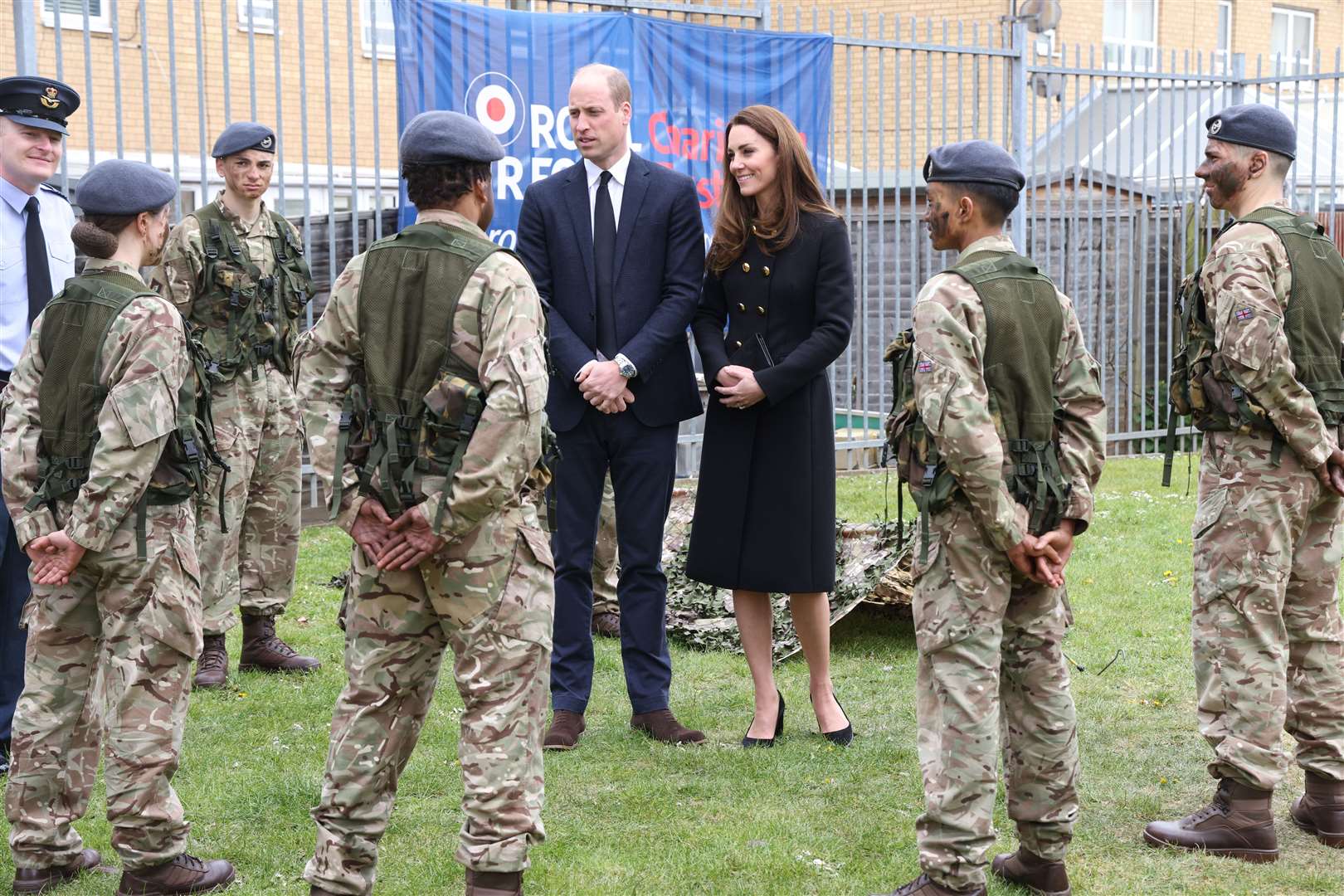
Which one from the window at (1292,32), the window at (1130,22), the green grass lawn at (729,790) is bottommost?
the green grass lawn at (729,790)

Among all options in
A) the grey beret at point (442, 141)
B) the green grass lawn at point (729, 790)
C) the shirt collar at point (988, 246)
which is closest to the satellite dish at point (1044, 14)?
the green grass lawn at point (729, 790)

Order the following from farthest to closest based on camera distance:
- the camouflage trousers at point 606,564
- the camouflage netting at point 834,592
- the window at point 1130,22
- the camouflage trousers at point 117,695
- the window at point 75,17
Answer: the window at point 1130,22, the window at point 75,17, the camouflage trousers at point 606,564, the camouflage netting at point 834,592, the camouflage trousers at point 117,695

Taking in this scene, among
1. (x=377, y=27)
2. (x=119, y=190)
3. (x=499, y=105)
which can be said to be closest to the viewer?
(x=119, y=190)

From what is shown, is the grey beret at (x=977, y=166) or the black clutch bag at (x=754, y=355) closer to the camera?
the grey beret at (x=977, y=166)

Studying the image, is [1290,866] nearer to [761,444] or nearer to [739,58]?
[761,444]

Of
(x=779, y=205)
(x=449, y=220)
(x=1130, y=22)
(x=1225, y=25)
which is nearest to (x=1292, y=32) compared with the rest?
(x=1225, y=25)

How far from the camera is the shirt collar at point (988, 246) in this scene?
3.87m

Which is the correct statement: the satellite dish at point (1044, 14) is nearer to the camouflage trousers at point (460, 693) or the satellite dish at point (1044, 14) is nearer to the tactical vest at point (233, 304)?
the tactical vest at point (233, 304)

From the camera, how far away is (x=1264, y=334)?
4281 mm

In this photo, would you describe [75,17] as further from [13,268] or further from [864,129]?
[864,129]

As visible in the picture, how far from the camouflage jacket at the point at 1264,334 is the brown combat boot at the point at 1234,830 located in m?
1.05

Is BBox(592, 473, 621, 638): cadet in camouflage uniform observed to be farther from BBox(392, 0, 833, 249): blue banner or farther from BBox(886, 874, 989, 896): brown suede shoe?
BBox(886, 874, 989, 896): brown suede shoe

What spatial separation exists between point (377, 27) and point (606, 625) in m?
4.79

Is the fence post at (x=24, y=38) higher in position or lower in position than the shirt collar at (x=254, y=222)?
higher
